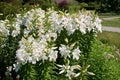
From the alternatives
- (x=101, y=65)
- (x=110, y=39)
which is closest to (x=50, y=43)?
(x=101, y=65)

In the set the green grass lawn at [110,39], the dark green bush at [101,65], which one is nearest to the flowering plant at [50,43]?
the dark green bush at [101,65]

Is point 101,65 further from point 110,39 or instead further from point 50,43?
point 110,39

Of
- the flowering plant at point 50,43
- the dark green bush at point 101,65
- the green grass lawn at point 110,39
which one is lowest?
the green grass lawn at point 110,39

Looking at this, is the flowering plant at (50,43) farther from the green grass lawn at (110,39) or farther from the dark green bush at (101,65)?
the green grass lawn at (110,39)

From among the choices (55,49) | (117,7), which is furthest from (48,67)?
(117,7)

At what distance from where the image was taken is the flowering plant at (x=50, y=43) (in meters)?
6.37

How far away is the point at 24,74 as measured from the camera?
21.1ft

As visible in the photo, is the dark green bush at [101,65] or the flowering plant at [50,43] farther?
the dark green bush at [101,65]

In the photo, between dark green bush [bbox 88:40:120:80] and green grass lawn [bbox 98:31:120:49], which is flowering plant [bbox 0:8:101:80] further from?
green grass lawn [bbox 98:31:120:49]

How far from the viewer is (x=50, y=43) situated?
6.75 meters

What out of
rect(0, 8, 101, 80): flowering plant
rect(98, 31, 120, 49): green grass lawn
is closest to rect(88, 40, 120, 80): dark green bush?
rect(0, 8, 101, 80): flowering plant

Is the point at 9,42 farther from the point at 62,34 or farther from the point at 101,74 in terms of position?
the point at 101,74

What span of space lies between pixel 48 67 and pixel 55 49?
602 millimetres

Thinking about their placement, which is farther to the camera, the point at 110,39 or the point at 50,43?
the point at 110,39
